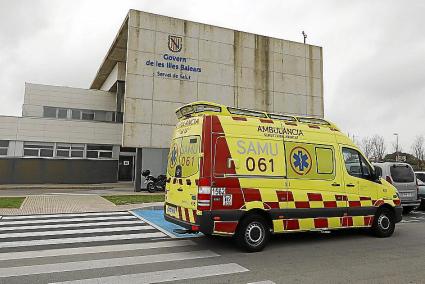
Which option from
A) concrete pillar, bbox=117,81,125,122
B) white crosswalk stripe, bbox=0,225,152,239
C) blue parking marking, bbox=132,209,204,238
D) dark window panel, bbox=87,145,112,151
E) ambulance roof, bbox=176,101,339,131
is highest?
concrete pillar, bbox=117,81,125,122

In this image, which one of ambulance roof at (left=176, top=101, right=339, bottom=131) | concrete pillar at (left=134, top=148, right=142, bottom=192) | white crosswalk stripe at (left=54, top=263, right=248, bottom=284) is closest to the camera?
white crosswalk stripe at (left=54, top=263, right=248, bottom=284)

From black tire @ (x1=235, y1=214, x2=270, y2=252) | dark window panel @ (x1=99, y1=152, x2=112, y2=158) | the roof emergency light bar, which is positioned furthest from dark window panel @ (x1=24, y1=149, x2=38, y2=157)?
black tire @ (x1=235, y1=214, x2=270, y2=252)

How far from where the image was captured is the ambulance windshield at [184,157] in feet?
23.2

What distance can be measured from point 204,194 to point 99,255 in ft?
7.51

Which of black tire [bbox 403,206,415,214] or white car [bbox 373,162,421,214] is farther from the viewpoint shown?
black tire [bbox 403,206,415,214]

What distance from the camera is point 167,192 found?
8102 mm

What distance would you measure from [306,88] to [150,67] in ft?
40.3

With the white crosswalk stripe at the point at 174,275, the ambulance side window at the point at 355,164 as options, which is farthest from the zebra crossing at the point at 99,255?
the ambulance side window at the point at 355,164

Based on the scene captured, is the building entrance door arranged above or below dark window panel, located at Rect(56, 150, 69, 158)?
below

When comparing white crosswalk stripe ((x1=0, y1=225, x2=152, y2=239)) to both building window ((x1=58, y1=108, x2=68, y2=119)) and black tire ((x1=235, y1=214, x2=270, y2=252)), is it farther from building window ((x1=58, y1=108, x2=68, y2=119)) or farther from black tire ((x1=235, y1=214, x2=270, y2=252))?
building window ((x1=58, y1=108, x2=68, y2=119))

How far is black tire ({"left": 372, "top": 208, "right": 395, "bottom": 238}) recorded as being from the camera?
881cm

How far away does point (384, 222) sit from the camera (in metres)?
8.92

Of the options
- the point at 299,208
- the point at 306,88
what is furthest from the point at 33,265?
the point at 306,88

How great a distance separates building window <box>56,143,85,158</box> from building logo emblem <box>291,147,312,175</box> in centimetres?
2350
